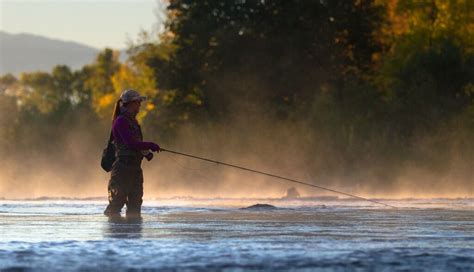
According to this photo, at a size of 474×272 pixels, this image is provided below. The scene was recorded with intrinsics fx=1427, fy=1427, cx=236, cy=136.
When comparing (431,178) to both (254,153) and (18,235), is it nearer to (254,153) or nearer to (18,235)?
(254,153)

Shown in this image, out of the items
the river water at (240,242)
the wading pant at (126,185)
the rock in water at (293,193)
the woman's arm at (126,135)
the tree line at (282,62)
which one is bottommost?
the river water at (240,242)

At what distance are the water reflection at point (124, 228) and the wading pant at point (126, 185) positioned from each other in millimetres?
394

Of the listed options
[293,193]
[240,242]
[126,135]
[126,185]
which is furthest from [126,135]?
[293,193]

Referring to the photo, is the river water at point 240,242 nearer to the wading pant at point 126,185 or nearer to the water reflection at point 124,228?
the water reflection at point 124,228

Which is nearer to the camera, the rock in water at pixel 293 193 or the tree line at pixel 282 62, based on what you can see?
the rock in water at pixel 293 193

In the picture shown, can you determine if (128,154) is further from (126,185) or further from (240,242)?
(240,242)

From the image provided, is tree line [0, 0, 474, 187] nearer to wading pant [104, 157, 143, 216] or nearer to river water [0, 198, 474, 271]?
wading pant [104, 157, 143, 216]

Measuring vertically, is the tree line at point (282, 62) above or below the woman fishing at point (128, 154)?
above

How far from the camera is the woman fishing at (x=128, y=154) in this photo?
17.3 m

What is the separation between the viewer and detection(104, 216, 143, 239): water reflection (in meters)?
13.9

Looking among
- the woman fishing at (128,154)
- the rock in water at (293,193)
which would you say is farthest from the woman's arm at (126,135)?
the rock in water at (293,193)

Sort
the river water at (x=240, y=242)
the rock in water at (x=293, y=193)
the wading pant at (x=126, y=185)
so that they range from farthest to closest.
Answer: the rock in water at (x=293, y=193)
the wading pant at (x=126, y=185)
the river water at (x=240, y=242)

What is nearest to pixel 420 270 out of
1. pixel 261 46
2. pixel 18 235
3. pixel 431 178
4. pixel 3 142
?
pixel 18 235

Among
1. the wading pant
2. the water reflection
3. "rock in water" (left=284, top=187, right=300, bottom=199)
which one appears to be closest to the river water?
the water reflection
